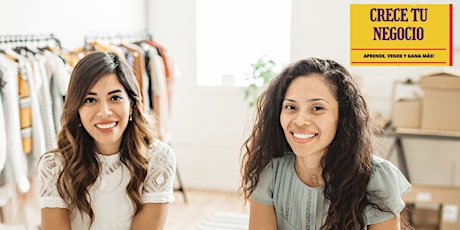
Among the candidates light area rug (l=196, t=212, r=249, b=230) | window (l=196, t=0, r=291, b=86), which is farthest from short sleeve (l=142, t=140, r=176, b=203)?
light area rug (l=196, t=212, r=249, b=230)

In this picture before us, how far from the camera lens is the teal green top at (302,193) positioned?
1.50m

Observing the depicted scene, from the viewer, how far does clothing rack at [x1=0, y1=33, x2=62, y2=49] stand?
2.62 meters

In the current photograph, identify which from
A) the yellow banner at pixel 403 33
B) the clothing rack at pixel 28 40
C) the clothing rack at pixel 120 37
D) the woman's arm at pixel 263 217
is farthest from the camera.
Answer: the clothing rack at pixel 120 37

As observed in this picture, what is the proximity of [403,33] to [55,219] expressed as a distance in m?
1.14

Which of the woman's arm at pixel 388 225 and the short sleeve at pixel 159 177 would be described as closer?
the woman's arm at pixel 388 225

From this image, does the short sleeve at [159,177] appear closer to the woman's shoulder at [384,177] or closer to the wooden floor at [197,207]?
the woman's shoulder at [384,177]

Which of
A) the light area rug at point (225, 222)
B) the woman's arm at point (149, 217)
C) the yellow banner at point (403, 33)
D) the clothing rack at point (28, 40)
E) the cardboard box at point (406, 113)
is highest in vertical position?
the clothing rack at point (28, 40)

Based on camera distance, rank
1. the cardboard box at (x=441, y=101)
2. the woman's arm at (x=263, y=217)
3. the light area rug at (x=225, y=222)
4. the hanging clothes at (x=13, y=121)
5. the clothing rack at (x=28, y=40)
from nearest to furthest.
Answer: the woman's arm at (x=263, y=217)
the hanging clothes at (x=13, y=121)
the clothing rack at (x=28, y=40)
the cardboard box at (x=441, y=101)
the light area rug at (x=225, y=222)

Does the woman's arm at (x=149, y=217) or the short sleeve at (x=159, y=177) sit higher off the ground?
the short sleeve at (x=159, y=177)

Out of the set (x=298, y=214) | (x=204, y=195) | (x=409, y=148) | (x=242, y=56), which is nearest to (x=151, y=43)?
(x=242, y=56)

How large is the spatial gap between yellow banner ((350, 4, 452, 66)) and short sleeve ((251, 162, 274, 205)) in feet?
1.50

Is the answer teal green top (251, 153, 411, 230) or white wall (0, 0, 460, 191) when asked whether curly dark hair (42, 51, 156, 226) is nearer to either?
teal green top (251, 153, 411, 230)

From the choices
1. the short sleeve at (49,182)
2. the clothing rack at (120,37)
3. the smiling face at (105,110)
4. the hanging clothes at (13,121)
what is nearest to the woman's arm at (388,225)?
the smiling face at (105,110)

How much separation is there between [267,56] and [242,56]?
0.17 meters
